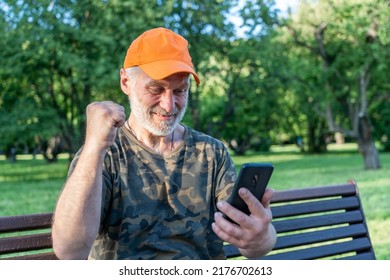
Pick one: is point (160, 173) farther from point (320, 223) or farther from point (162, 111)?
point (320, 223)

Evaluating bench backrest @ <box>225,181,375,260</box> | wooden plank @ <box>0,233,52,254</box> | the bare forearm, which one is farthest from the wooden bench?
the bare forearm

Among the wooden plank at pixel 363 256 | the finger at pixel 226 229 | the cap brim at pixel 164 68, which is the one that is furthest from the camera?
the wooden plank at pixel 363 256

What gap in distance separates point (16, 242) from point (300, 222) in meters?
1.58

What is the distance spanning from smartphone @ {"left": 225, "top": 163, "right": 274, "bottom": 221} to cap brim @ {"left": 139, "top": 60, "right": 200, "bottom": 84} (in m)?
0.50

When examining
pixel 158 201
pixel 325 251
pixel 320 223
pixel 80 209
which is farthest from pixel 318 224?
pixel 80 209

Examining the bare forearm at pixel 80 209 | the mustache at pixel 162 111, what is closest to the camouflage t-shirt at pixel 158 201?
the mustache at pixel 162 111

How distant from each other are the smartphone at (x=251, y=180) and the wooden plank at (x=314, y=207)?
128 centimetres

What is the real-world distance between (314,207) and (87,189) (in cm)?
185

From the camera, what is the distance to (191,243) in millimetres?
2332

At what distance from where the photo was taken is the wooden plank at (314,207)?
3223mm

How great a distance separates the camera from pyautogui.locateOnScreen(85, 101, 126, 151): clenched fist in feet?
5.87

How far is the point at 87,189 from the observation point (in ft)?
6.01

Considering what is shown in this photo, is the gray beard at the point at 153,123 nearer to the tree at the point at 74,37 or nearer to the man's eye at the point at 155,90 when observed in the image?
the man's eye at the point at 155,90
